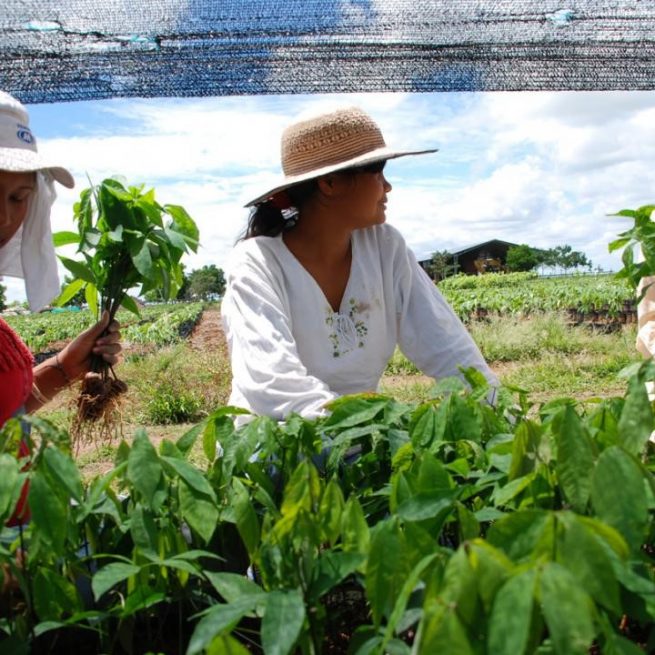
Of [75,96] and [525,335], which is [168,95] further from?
[525,335]

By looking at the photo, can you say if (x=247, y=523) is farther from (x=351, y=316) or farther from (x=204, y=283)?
(x=204, y=283)

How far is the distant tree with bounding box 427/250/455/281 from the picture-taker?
3154cm

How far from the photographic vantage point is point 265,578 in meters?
0.78

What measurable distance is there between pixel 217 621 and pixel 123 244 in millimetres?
1603

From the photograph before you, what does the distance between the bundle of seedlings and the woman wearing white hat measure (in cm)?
11

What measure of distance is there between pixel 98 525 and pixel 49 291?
3.60ft

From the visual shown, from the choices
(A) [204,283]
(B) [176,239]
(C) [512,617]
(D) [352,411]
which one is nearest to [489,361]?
(B) [176,239]

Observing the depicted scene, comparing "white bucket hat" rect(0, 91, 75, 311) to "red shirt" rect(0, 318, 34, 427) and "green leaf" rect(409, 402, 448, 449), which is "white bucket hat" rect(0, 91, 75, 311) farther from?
"green leaf" rect(409, 402, 448, 449)

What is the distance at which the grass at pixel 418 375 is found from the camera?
282 inches

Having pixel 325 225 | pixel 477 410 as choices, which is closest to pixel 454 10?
pixel 325 225

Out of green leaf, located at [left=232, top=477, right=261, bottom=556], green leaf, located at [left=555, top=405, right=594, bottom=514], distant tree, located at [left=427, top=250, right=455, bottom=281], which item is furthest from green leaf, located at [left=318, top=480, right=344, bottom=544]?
distant tree, located at [left=427, top=250, right=455, bottom=281]

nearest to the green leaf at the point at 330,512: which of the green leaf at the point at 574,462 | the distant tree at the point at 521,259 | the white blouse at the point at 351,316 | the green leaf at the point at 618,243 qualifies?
the green leaf at the point at 574,462

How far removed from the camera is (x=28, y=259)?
190 cm

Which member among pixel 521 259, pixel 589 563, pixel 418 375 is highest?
pixel 589 563
